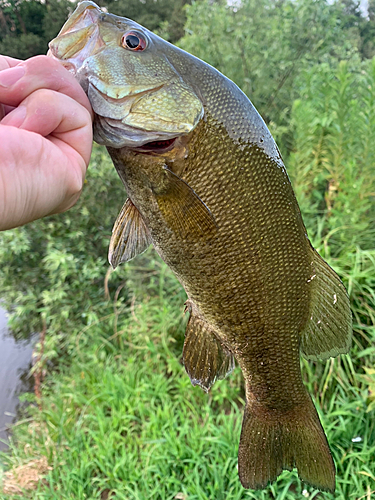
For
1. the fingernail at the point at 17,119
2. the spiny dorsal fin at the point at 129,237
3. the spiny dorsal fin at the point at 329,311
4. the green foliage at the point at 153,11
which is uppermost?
the fingernail at the point at 17,119

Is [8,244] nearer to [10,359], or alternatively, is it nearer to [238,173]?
[10,359]

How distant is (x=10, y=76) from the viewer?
717 millimetres

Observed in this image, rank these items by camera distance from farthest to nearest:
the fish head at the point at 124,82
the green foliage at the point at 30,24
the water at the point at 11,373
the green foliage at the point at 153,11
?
the green foliage at the point at 153,11, the green foliage at the point at 30,24, the water at the point at 11,373, the fish head at the point at 124,82

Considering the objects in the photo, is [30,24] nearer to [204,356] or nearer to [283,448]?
[204,356]

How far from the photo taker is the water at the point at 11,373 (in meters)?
3.97

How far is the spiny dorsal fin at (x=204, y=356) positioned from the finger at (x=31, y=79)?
2.51 ft

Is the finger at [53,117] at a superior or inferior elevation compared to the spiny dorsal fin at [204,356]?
superior

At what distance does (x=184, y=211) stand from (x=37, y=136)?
400mm

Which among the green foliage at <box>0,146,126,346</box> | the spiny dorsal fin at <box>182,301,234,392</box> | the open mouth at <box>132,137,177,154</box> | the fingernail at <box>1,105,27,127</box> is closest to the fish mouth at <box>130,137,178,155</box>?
the open mouth at <box>132,137,177,154</box>

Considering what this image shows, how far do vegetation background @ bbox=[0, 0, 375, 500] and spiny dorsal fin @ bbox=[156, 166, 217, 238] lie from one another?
1389mm

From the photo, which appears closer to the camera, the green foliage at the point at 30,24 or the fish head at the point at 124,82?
the fish head at the point at 124,82

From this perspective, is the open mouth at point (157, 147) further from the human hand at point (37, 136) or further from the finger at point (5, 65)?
the finger at point (5, 65)

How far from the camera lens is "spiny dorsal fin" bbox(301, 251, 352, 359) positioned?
1.14 m

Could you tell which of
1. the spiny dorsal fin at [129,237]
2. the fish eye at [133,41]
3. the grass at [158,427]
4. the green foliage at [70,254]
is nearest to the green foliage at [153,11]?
the green foliage at [70,254]
